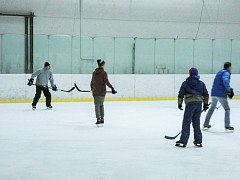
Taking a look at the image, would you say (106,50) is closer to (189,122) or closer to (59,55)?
(59,55)

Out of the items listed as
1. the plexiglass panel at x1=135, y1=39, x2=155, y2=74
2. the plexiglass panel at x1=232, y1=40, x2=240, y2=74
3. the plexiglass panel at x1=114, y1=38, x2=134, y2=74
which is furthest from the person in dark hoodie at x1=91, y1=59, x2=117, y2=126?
the plexiglass panel at x1=232, y1=40, x2=240, y2=74

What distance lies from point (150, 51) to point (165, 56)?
0.62 meters

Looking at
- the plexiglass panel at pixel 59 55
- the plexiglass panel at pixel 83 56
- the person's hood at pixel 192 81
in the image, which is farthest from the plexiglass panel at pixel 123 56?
the person's hood at pixel 192 81

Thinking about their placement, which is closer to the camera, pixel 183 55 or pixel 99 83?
pixel 99 83

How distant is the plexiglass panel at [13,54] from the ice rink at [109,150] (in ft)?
16.1

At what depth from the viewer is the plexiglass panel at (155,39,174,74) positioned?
1881 cm

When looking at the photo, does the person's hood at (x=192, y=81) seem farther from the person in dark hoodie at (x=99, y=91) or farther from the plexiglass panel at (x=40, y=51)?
the plexiglass panel at (x=40, y=51)

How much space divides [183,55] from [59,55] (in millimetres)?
4733

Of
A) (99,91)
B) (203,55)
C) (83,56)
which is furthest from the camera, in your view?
(203,55)

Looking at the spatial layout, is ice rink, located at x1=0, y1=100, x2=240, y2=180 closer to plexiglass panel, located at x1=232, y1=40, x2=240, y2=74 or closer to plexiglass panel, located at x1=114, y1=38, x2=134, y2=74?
plexiglass panel, located at x1=114, y1=38, x2=134, y2=74

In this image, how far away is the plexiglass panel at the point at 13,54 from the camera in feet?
55.5

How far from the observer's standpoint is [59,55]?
57.9 feet

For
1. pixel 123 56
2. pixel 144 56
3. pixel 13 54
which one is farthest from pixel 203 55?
pixel 13 54

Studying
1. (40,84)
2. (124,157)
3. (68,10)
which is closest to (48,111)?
(40,84)
